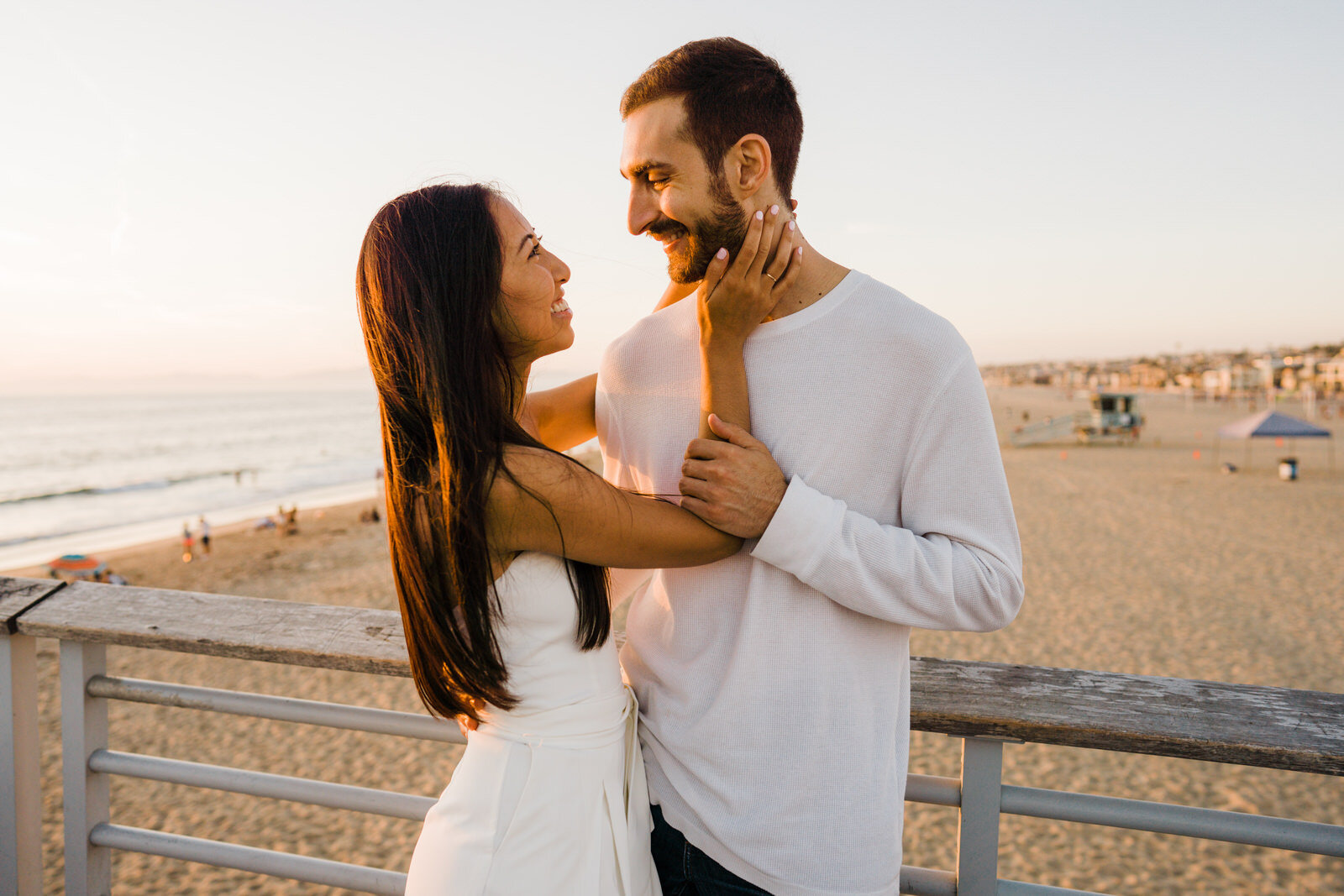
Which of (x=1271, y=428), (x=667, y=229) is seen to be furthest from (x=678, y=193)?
(x=1271, y=428)

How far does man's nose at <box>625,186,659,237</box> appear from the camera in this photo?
1416 mm

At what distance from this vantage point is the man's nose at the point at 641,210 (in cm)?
142

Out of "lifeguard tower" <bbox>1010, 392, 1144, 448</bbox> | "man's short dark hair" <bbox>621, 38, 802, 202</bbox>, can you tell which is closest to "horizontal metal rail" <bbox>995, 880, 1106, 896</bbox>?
"man's short dark hair" <bbox>621, 38, 802, 202</bbox>

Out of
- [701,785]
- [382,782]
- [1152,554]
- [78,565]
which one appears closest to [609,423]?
[701,785]

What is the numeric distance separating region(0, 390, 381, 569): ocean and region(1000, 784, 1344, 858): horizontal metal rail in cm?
1301

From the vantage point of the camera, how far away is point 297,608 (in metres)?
1.82

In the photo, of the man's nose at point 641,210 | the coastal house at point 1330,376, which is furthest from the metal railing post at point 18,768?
the coastal house at point 1330,376

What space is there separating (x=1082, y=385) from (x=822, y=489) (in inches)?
4634

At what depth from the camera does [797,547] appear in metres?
1.16


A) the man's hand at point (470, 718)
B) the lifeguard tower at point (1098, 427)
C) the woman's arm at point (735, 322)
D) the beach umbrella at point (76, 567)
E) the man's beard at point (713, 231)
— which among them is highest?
the man's beard at point (713, 231)

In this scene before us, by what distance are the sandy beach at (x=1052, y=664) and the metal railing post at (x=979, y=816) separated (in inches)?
13.2

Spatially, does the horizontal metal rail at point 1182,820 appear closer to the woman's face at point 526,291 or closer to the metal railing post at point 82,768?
the woman's face at point 526,291

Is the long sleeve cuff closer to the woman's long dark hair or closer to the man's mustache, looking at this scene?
the woman's long dark hair

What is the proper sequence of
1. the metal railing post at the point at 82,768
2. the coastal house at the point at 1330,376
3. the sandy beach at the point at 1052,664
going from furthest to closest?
the coastal house at the point at 1330,376, the sandy beach at the point at 1052,664, the metal railing post at the point at 82,768
